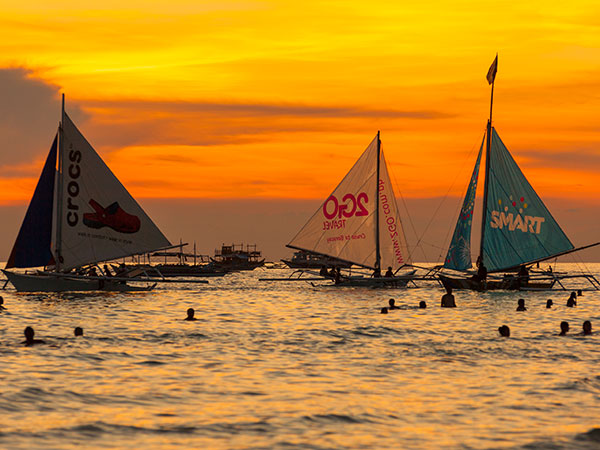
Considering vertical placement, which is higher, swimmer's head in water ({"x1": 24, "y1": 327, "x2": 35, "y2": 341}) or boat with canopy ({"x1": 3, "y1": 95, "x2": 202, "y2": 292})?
boat with canopy ({"x1": 3, "y1": 95, "x2": 202, "y2": 292})

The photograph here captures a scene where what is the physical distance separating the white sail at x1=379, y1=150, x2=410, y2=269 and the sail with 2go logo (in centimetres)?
185

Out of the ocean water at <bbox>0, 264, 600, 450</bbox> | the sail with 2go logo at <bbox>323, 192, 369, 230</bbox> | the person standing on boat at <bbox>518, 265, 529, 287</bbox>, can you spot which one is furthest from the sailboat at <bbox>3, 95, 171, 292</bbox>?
the person standing on boat at <bbox>518, 265, 529, 287</bbox>

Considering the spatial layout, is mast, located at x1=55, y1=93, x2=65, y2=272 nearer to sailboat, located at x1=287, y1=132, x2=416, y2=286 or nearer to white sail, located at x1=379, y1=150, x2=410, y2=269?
sailboat, located at x1=287, y1=132, x2=416, y2=286

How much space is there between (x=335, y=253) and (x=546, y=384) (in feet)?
179

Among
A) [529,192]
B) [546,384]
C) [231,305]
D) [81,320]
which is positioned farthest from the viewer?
[529,192]

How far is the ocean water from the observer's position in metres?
19.2

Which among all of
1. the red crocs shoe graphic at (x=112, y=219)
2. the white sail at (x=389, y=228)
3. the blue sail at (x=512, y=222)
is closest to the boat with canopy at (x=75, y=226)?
the red crocs shoe graphic at (x=112, y=219)

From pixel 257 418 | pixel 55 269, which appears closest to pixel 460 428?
pixel 257 418

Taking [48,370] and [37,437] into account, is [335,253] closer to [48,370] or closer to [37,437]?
[48,370]

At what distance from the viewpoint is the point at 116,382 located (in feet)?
85.9

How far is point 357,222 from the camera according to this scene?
8050cm

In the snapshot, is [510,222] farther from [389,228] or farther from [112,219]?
[112,219]

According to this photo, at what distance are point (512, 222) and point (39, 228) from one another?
40.7m

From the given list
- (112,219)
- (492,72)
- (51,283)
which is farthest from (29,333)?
(492,72)
